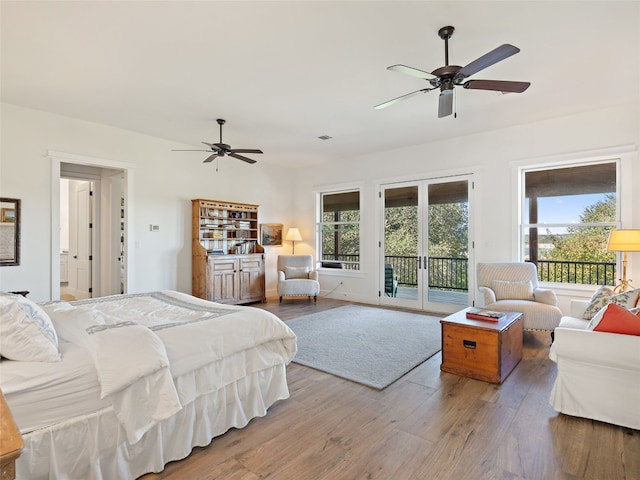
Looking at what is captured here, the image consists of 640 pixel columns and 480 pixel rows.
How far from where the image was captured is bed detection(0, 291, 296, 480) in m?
1.55

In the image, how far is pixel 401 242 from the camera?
6.41 metres

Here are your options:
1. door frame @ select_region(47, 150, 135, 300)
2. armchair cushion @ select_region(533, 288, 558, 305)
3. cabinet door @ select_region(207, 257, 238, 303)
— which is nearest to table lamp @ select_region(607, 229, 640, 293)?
armchair cushion @ select_region(533, 288, 558, 305)

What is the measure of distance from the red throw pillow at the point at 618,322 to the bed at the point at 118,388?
2.40 meters

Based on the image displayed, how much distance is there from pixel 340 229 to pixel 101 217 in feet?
15.4

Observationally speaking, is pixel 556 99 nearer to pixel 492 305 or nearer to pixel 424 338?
pixel 492 305

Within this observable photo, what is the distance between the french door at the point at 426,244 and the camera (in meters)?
5.77

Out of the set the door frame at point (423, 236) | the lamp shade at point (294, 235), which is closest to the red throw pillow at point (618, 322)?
the door frame at point (423, 236)

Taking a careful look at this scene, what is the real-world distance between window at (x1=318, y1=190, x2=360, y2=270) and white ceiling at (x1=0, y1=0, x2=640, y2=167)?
238 cm

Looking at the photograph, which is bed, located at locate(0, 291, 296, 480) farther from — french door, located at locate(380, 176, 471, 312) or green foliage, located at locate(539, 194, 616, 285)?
green foliage, located at locate(539, 194, 616, 285)

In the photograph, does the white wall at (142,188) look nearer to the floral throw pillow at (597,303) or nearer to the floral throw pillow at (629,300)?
the floral throw pillow at (597,303)

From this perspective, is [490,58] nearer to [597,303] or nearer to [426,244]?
[597,303]

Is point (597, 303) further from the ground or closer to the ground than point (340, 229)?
closer to the ground

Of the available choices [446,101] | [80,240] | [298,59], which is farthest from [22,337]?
[80,240]

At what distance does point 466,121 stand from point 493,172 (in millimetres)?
1005
